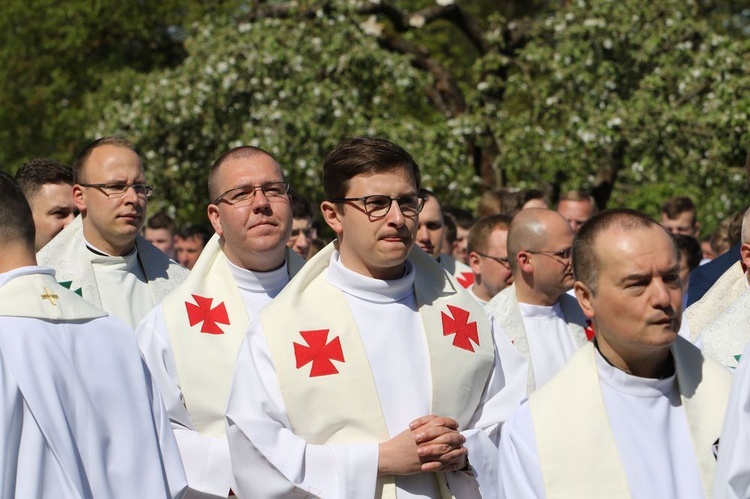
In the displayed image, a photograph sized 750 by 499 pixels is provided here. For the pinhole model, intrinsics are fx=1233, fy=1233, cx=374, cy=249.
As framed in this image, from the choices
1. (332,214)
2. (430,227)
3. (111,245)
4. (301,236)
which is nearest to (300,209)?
(301,236)

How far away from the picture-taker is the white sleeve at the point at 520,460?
4234 mm

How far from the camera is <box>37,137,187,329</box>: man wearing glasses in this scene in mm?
6582

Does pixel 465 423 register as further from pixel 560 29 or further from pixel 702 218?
pixel 702 218

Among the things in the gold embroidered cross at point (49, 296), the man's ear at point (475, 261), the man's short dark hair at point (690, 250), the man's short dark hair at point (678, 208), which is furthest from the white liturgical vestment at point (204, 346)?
the man's short dark hair at point (678, 208)

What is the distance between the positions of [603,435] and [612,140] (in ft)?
31.0

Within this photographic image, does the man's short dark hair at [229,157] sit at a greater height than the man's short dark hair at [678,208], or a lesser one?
greater

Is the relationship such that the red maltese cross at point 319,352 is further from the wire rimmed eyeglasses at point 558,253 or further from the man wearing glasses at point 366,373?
the wire rimmed eyeglasses at point 558,253

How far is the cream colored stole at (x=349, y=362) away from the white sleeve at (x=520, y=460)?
478mm

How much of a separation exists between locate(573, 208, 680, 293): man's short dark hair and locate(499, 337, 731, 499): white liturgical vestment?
1.00 feet

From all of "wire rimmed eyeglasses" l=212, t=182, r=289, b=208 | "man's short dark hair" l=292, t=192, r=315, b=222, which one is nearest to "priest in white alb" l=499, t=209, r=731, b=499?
"wire rimmed eyeglasses" l=212, t=182, r=289, b=208

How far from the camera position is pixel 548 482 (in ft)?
13.8

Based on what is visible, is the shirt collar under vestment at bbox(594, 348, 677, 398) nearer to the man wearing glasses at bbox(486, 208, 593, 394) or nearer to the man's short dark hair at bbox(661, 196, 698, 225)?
the man wearing glasses at bbox(486, 208, 593, 394)

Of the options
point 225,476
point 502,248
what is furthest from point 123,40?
point 225,476

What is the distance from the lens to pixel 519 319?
6895 mm
